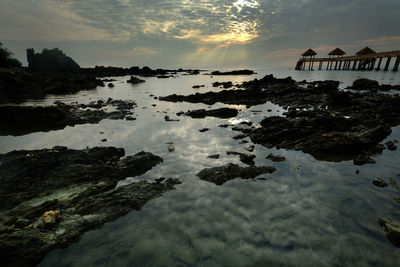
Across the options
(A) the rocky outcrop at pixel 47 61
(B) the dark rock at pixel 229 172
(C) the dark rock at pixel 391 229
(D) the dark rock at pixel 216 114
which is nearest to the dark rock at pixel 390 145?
(C) the dark rock at pixel 391 229

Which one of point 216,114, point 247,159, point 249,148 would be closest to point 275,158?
point 247,159

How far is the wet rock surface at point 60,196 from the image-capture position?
15.3 ft

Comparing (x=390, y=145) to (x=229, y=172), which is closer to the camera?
(x=229, y=172)

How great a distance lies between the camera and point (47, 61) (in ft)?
255

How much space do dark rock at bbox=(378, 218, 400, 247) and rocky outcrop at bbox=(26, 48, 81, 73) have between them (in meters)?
103

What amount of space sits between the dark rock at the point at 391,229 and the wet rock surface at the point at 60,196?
6.33 meters

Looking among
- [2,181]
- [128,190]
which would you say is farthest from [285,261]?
→ [2,181]

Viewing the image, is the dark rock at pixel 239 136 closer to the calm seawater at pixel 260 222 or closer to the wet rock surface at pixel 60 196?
the calm seawater at pixel 260 222

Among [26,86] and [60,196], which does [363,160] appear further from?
[26,86]

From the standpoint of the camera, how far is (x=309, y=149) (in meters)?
9.99

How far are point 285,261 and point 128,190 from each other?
517 centimetres

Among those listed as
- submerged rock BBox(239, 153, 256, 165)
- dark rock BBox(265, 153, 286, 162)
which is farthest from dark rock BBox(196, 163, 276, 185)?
dark rock BBox(265, 153, 286, 162)

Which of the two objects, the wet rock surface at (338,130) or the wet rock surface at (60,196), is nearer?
the wet rock surface at (60,196)

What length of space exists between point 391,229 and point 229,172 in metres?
4.87
